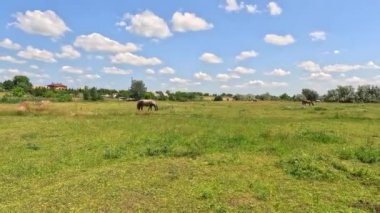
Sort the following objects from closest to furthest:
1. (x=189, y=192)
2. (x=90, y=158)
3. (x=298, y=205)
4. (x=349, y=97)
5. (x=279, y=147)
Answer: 1. (x=298, y=205)
2. (x=189, y=192)
3. (x=90, y=158)
4. (x=279, y=147)
5. (x=349, y=97)

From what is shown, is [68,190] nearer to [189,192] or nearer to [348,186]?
[189,192]

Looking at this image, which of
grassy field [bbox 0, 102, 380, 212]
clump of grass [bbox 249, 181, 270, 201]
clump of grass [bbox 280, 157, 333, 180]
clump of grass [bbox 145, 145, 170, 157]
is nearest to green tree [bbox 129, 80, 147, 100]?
grassy field [bbox 0, 102, 380, 212]

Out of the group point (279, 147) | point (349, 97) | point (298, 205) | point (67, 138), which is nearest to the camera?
point (298, 205)

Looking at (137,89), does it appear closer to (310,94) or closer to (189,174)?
(310,94)

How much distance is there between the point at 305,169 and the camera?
11953mm

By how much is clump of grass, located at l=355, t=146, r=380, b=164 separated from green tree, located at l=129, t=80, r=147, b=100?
101 metres

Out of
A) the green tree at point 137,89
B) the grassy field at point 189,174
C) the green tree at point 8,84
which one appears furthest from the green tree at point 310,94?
the grassy field at point 189,174

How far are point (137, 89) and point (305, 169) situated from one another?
10615 centimetres

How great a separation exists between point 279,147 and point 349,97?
10607 cm

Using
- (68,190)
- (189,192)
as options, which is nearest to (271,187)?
(189,192)

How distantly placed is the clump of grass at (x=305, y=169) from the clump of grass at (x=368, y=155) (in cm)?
236

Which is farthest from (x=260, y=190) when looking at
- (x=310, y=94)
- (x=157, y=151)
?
(x=310, y=94)

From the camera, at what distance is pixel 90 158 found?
13.6 m

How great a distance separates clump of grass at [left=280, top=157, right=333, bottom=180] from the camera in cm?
1133
